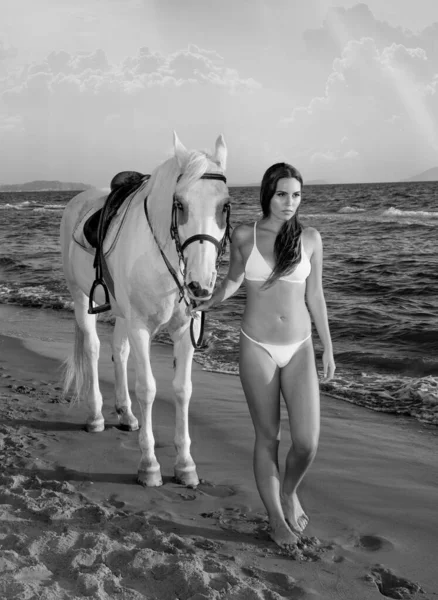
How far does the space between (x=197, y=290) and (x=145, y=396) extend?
1278 mm

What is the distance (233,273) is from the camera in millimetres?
3305

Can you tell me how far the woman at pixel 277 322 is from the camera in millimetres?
3141

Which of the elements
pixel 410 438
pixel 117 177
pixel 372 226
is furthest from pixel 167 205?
pixel 372 226

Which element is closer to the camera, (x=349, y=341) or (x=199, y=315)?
(x=199, y=315)

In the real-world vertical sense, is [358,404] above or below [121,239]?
below

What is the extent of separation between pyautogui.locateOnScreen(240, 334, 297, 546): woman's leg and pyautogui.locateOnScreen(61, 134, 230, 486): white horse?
17.9 inches

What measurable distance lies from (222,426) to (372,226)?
2412 centimetres

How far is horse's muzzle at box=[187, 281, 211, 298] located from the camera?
3123mm

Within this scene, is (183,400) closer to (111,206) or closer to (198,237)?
(198,237)

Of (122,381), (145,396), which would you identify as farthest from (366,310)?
(145,396)

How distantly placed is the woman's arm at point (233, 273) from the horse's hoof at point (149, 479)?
1.35 metres

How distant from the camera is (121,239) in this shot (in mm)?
4113

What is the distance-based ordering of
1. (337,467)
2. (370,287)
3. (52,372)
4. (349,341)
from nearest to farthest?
(337,467) → (52,372) → (349,341) → (370,287)

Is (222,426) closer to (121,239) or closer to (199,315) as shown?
(199,315)
